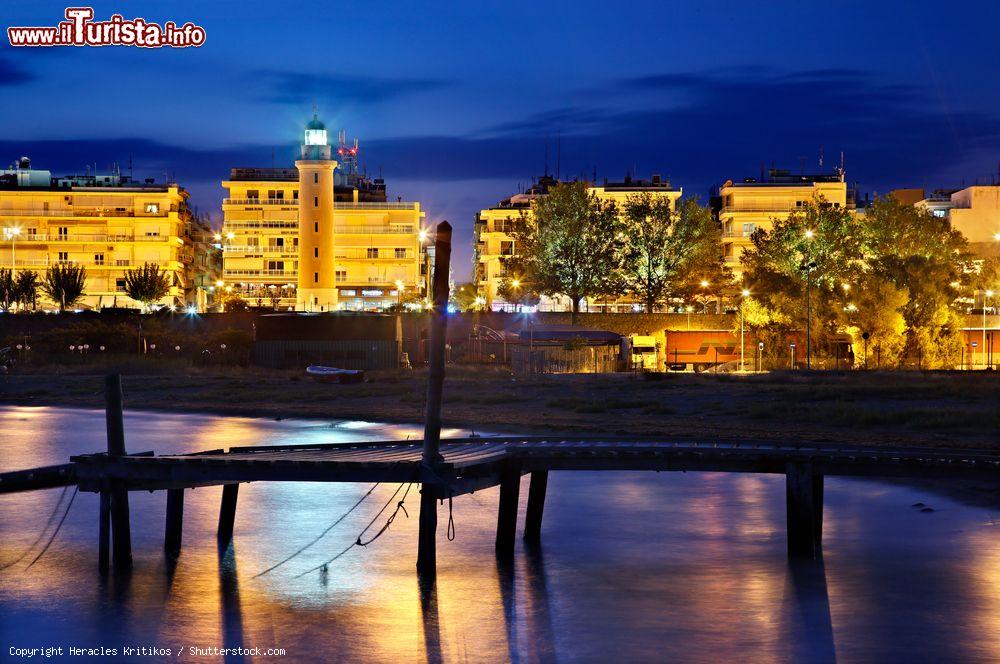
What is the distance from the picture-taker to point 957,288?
83312 millimetres

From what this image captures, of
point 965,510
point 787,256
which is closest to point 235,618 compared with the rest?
point 965,510

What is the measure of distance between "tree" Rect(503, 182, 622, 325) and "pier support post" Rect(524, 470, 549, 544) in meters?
73.5

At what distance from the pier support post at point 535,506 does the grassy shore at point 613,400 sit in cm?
804

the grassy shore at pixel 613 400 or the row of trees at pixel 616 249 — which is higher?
the row of trees at pixel 616 249

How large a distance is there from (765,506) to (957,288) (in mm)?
63024

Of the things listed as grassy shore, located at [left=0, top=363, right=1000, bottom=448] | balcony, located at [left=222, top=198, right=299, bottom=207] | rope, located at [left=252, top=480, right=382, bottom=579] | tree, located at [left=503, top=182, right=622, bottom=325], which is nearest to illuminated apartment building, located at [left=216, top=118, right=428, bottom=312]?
balcony, located at [left=222, top=198, right=299, bottom=207]

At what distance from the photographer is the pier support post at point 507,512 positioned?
2028cm

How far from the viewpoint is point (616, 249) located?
328 ft

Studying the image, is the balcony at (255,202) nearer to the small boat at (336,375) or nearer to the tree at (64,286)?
the tree at (64,286)

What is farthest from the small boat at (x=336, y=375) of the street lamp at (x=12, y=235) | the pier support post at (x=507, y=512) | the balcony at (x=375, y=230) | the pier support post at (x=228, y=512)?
the balcony at (x=375, y=230)

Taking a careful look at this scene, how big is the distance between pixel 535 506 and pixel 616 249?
78.7m

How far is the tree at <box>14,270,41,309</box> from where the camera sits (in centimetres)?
10956

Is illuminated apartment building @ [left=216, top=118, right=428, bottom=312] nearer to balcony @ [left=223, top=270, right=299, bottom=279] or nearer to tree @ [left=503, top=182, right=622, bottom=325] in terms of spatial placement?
balcony @ [left=223, top=270, right=299, bottom=279]

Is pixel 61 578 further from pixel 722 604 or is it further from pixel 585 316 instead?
pixel 585 316
